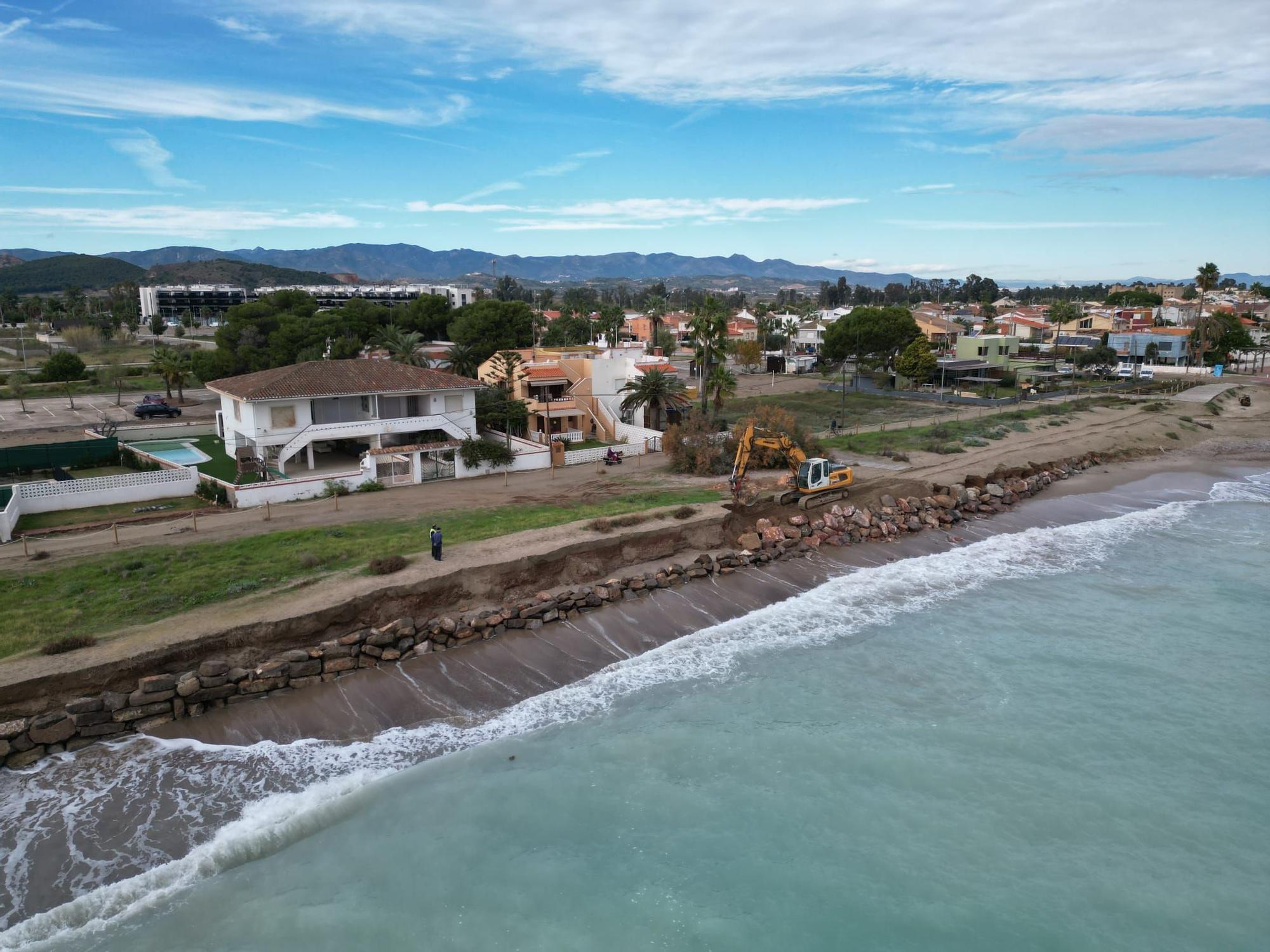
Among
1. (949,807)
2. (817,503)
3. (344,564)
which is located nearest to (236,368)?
(344,564)

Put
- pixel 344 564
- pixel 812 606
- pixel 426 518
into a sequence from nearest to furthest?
pixel 344 564, pixel 812 606, pixel 426 518

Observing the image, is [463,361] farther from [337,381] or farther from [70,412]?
[70,412]

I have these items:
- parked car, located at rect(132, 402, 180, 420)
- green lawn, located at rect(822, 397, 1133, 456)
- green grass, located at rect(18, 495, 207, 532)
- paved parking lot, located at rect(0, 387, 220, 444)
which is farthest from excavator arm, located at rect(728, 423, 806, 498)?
parked car, located at rect(132, 402, 180, 420)

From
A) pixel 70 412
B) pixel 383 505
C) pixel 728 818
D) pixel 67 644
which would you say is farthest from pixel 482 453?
pixel 70 412

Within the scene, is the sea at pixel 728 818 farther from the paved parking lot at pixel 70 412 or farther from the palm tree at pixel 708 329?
the paved parking lot at pixel 70 412

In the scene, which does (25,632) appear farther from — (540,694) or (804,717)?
(804,717)
